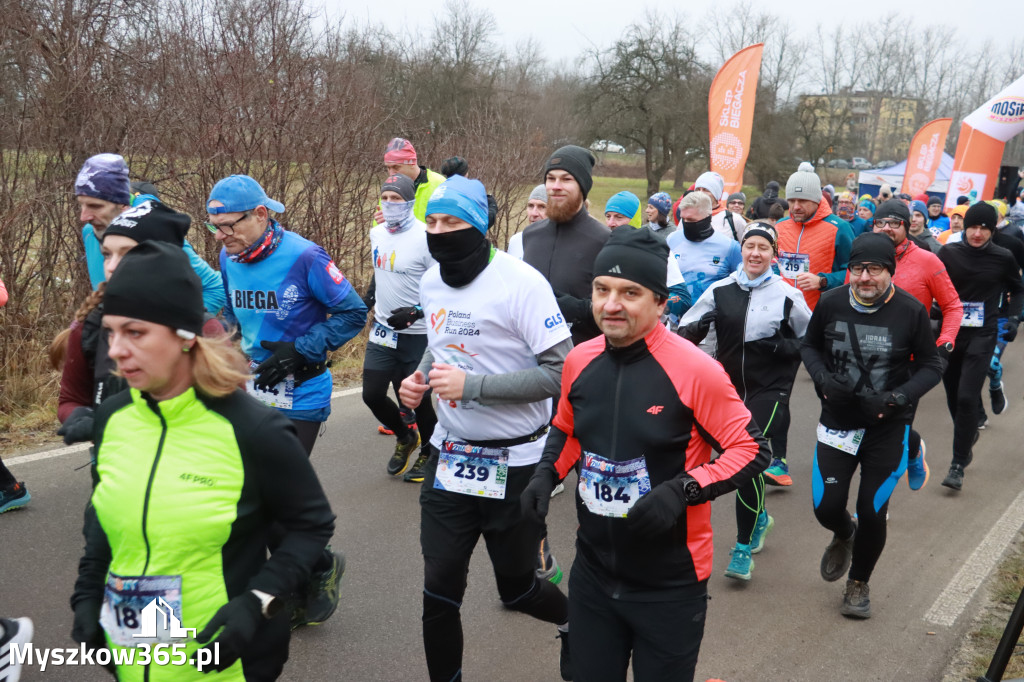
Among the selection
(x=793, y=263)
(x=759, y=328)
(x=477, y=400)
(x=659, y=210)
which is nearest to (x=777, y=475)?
(x=759, y=328)

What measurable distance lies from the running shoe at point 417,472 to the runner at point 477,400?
9.94 feet

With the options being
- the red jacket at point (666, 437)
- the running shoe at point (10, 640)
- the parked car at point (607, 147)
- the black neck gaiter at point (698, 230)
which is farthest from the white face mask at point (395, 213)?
the parked car at point (607, 147)

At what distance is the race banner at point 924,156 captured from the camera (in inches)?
934

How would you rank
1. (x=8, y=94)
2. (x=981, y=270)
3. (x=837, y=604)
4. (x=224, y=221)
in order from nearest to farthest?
1. (x=224, y=221)
2. (x=837, y=604)
3. (x=981, y=270)
4. (x=8, y=94)

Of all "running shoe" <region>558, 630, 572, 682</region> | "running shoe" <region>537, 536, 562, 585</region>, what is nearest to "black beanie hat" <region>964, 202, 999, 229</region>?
"running shoe" <region>537, 536, 562, 585</region>

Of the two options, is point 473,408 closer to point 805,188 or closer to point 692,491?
point 692,491

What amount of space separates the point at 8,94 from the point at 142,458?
8.26 m

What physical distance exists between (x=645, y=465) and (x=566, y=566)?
269 cm

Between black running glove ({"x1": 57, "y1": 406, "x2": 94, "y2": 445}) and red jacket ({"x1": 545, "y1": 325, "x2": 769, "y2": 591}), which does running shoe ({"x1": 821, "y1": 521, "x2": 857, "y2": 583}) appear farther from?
black running glove ({"x1": 57, "y1": 406, "x2": 94, "y2": 445})

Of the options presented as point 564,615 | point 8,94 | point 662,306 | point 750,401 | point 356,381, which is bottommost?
point 356,381

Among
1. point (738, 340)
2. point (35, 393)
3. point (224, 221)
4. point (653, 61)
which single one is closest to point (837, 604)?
point (738, 340)

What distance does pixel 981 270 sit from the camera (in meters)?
7.85

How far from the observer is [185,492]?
2.29 meters

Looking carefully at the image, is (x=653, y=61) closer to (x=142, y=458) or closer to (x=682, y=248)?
(x=682, y=248)
